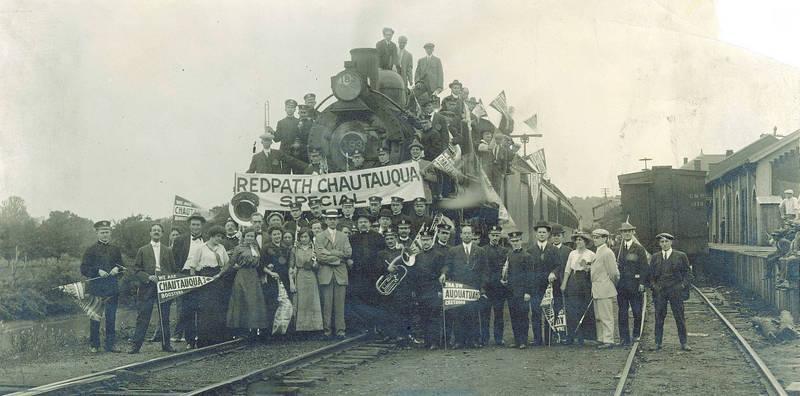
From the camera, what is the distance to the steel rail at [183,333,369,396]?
7379 millimetres

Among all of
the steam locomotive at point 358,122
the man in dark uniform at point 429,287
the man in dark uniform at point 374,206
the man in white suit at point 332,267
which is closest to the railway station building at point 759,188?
the steam locomotive at point 358,122

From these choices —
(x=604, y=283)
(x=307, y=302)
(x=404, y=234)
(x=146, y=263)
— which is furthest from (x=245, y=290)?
(x=604, y=283)

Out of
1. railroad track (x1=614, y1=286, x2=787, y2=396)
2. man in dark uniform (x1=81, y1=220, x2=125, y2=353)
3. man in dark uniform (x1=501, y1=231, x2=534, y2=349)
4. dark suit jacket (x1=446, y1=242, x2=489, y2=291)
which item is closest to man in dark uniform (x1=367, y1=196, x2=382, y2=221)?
dark suit jacket (x1=446, y1=242, x2=489, y2=291)

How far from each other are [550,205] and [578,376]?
1598 cm

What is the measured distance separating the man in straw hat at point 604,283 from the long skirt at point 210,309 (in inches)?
202

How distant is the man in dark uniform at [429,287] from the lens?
416 inches

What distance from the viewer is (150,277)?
10148 millimetres

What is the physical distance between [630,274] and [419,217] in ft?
10.5

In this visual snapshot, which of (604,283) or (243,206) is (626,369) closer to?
(604,283)

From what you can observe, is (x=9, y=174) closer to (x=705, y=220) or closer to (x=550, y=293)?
(x=550, y=293)

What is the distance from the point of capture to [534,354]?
33.1 ft

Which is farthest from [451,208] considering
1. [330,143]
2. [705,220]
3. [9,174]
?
[705,220]

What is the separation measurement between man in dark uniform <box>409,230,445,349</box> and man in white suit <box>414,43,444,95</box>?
629cm

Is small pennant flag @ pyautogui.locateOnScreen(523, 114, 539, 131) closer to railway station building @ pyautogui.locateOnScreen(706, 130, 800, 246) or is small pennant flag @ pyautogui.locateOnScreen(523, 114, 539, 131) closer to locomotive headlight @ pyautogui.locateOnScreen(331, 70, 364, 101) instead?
railway station building @ pyautogui.locateOnScreen(706, 130, 800, 246)
